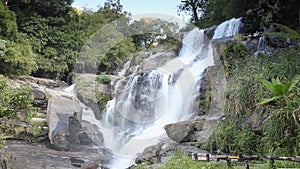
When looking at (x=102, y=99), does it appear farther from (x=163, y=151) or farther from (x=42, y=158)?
(x=163, y=151)

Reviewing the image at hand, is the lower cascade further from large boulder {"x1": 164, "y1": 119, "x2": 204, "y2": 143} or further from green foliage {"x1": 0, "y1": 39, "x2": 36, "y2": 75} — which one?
green foliage {"x1": 0, "y1": 39, "x2": 36, "y2": 75}

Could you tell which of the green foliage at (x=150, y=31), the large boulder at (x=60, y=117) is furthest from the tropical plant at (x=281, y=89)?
the large boulder at (x=60, y=117)

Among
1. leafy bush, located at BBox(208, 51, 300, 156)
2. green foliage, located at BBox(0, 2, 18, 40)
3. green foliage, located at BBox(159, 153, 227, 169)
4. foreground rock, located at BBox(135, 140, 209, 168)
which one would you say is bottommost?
Result: foreground rock, located at BBox(135, 140, 209, 168)

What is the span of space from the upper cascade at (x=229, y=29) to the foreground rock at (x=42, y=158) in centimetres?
456

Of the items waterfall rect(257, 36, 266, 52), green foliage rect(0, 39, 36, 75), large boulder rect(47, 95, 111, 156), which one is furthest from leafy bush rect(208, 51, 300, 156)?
green foliage rect(0, 39, 36, 75)

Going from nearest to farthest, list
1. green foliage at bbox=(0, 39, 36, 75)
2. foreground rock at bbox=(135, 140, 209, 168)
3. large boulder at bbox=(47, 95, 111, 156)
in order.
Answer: foreground rock at bbox=(135, 140, 209, 168) → large boulder at bbox=(47, 95, 111, 156) → green foliage at bbox=(0, 39, 36, 75)

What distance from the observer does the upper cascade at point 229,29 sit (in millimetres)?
7030

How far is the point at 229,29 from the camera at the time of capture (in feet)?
24.2

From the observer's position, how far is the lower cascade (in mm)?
4859

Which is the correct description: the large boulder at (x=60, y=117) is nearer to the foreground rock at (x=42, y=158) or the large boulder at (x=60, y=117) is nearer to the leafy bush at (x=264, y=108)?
the foreground rock at (x=42, y=158)

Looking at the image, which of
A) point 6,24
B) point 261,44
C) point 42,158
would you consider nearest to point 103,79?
point 42,158

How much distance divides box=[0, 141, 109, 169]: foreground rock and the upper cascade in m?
4.56

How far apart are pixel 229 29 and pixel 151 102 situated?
3.26 m

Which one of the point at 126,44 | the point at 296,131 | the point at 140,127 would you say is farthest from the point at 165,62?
the point at 296,131
